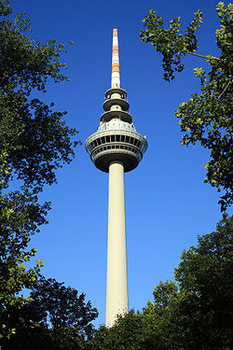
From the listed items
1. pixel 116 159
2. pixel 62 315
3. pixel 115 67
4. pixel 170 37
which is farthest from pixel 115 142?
pixel 170 37

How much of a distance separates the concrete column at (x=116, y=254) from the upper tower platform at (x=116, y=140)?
4.73 metres

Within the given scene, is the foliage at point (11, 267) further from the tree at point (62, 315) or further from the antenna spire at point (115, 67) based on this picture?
the antenna spire at point (115, 67)

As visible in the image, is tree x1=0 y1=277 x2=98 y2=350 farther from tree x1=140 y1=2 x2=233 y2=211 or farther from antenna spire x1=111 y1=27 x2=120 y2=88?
antenna spire x1=111 y1=27 x2=120 y2=88

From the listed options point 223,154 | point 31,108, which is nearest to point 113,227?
point 31,108

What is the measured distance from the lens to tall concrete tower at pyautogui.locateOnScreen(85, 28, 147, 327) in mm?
53378

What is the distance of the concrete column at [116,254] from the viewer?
171 ft

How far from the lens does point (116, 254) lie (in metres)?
55.7

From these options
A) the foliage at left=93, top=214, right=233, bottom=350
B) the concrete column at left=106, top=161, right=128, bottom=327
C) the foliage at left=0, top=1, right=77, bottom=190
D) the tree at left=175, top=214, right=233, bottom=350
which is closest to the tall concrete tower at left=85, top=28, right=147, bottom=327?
the concrete column at left=106, top=161, right=128, bottom=327

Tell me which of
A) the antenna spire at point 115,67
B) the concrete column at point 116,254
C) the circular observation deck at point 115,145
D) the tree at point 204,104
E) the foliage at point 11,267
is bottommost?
the foliage at point 11,267

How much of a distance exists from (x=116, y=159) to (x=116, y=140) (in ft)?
11.6

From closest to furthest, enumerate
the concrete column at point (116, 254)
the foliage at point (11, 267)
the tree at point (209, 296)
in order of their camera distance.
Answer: the foliage at point (11, 267), the tree at point (209, 296), the concrete column at point (116, 254)

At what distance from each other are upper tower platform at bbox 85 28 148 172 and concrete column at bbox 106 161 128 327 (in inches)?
186

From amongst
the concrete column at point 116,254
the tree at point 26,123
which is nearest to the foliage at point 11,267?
the tree at point 26,123

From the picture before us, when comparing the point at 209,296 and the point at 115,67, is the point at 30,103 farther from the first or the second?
the point at 115,67
